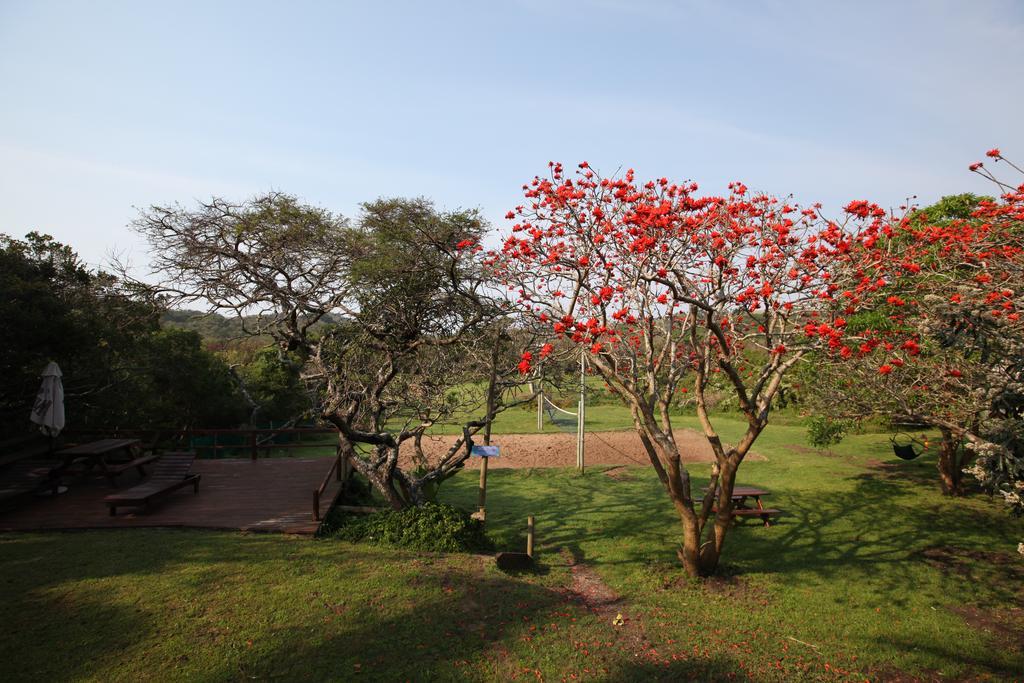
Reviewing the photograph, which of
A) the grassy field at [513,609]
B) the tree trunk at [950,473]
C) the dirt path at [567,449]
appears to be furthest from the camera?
the dirt path at [567,449]

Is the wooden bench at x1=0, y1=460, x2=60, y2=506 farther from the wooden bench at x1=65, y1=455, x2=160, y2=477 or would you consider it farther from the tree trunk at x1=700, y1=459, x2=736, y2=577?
the tree trunk at x1=700, y1=459, x2=736, y2=577

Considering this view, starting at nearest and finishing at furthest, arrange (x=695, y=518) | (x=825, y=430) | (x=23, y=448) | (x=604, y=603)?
(x=604, y=603) < (x=695, y=518) < (x=23, y=448) < (x=825, y=430)

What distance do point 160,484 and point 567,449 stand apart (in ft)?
42.8

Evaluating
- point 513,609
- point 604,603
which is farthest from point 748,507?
point 513,609

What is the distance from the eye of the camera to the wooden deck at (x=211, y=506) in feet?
29.5

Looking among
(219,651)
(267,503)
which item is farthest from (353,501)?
(219,651)

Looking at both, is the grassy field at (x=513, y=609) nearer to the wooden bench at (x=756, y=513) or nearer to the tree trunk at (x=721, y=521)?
the tree trunk at (x=721, y=521)

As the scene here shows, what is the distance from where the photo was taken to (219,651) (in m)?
5.38

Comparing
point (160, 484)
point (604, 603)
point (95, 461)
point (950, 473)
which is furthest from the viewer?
point (950, 473)

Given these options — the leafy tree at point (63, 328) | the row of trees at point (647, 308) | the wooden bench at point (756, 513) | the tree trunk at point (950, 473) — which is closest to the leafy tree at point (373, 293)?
the row of trees at point (647, 308)

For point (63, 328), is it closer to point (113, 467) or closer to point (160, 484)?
point (113, 467)

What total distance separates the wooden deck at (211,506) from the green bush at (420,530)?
0.70 metres

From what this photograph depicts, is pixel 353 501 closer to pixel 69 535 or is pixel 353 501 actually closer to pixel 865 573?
pixel 69 535

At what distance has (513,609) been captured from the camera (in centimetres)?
680
